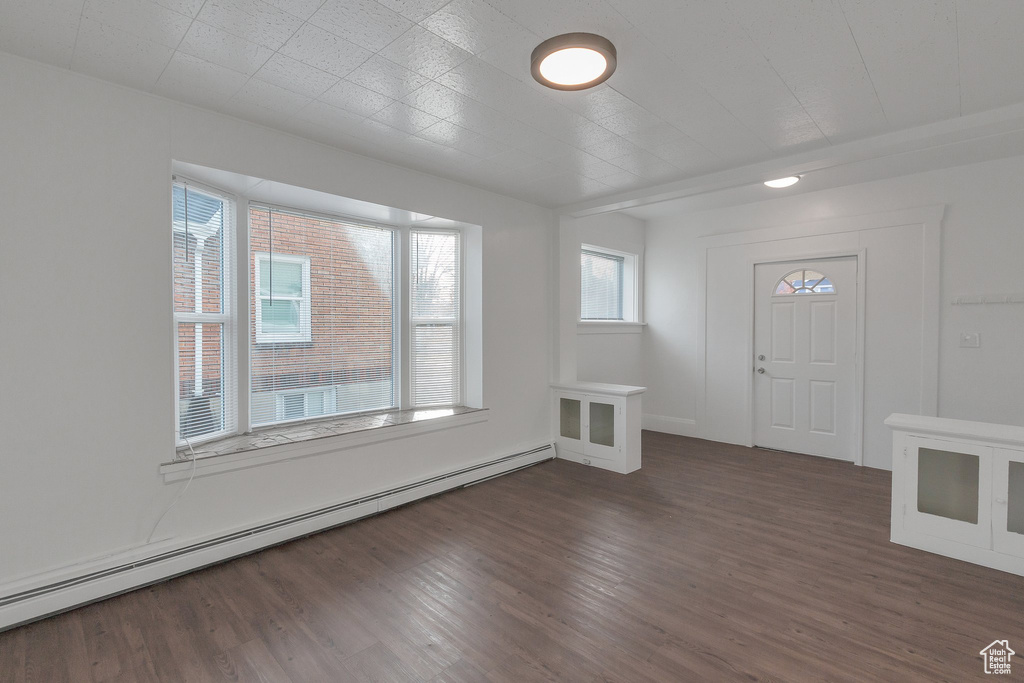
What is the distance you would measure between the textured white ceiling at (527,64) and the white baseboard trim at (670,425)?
370 cm

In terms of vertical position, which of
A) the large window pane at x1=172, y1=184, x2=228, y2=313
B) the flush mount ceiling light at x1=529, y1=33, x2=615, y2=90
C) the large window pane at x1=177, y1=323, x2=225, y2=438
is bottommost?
the large window pane at x1=177, y1=323, x2=225, y2=438

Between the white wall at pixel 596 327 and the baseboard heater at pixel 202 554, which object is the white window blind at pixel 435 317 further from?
the white wall at pixel 596 327

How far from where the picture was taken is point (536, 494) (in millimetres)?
4004

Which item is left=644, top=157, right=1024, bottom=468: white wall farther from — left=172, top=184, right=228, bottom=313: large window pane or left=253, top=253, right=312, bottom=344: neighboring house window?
left=172, top=184, right=228, bottom=313: large window pane

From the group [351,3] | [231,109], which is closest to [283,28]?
[351,3]

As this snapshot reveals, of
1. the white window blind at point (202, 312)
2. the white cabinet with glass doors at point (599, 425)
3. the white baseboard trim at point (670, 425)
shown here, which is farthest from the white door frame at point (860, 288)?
the white window blind at point (202, 312)

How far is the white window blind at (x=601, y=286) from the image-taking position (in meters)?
5.93

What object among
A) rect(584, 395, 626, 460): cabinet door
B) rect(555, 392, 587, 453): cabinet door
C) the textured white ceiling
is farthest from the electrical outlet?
rect(555, 392, 587, 453): cabinet door

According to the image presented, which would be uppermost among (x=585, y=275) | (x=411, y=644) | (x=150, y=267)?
(x=585, y=275)

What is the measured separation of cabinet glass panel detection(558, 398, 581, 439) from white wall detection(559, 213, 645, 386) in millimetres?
291

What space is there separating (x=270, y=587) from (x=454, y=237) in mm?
3114

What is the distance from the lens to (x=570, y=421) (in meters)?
5.02

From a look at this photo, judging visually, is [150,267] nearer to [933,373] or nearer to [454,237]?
[454,237]

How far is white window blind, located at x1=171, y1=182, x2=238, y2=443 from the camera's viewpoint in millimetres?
2961
